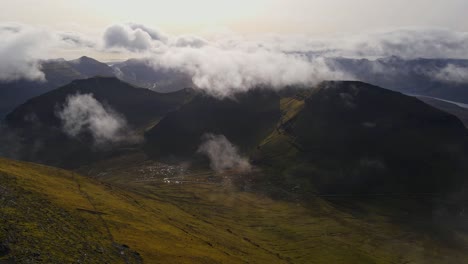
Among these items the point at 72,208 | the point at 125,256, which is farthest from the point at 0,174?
the point at 125,256

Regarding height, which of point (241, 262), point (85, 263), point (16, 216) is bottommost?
point (241, 262)

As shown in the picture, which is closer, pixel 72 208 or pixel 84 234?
pixel 84 234

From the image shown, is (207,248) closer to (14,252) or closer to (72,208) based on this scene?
(72,208)

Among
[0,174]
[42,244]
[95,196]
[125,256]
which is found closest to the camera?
[42,244]

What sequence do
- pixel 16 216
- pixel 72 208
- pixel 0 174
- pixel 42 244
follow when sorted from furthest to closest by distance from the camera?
pixel 0 174 → pixel 72 208 → pixel 16 216 → pixel 42 244

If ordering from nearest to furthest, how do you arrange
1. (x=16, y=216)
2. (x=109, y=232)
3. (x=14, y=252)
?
(x=14, y=252), (x=16, y=216), (x=109, y=232)

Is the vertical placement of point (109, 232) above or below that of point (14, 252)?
below

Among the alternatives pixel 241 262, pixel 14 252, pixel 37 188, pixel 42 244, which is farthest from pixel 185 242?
pixel 14 252

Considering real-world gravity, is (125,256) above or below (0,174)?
below

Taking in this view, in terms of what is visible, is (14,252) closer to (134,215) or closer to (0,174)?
(0,174)
